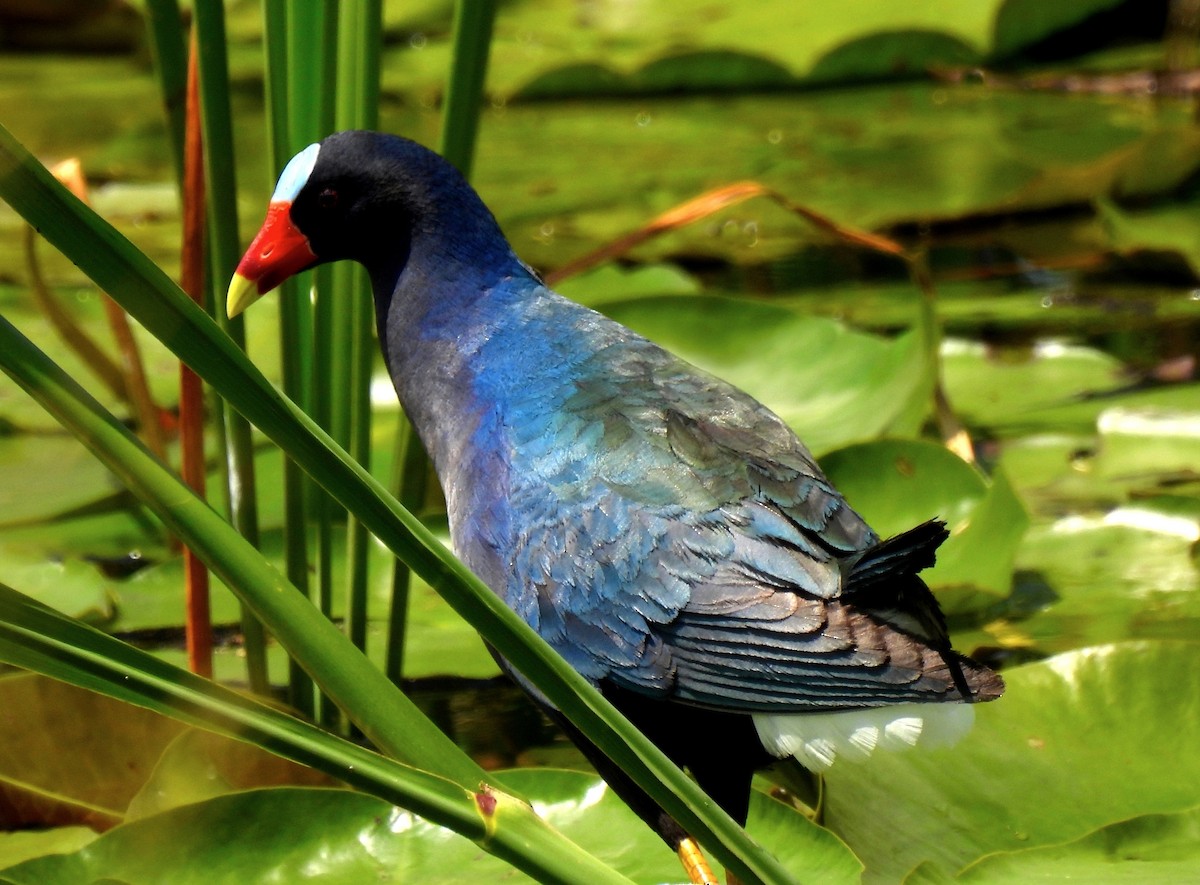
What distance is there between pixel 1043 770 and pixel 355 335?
31.0 inches

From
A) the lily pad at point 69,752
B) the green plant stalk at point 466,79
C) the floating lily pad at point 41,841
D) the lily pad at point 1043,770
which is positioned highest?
the green plant stalk at point 466,79

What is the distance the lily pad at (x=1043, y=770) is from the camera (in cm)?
127

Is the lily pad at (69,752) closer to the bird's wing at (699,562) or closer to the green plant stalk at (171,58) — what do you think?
the bird's wing at (699,562)

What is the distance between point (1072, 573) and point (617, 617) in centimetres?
75

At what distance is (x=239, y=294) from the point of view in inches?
53.3

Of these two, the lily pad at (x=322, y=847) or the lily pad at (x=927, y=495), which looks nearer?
the lily pad at (x=322, y=847)

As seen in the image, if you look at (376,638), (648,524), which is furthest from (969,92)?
(648,524)

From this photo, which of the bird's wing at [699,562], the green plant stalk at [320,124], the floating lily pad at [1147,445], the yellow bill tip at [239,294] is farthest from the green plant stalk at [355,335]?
the floating lily pad at [1147,445]

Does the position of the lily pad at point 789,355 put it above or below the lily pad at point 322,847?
above

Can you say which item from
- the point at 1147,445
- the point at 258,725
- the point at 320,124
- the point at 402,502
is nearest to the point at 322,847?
the point at 402,502

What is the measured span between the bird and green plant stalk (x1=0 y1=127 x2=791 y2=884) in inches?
13.0

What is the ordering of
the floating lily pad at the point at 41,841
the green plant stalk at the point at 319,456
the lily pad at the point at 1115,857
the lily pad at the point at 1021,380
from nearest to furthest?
1. the green plant stalk at the point at 319,456
2. the lily pad at the point at 1115,857
3. the floating lily pad at the point at 41,841
4. the lily pad at the point at 1021,380

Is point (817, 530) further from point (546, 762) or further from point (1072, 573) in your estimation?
point (1072, 573)

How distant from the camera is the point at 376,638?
5.64 ft
